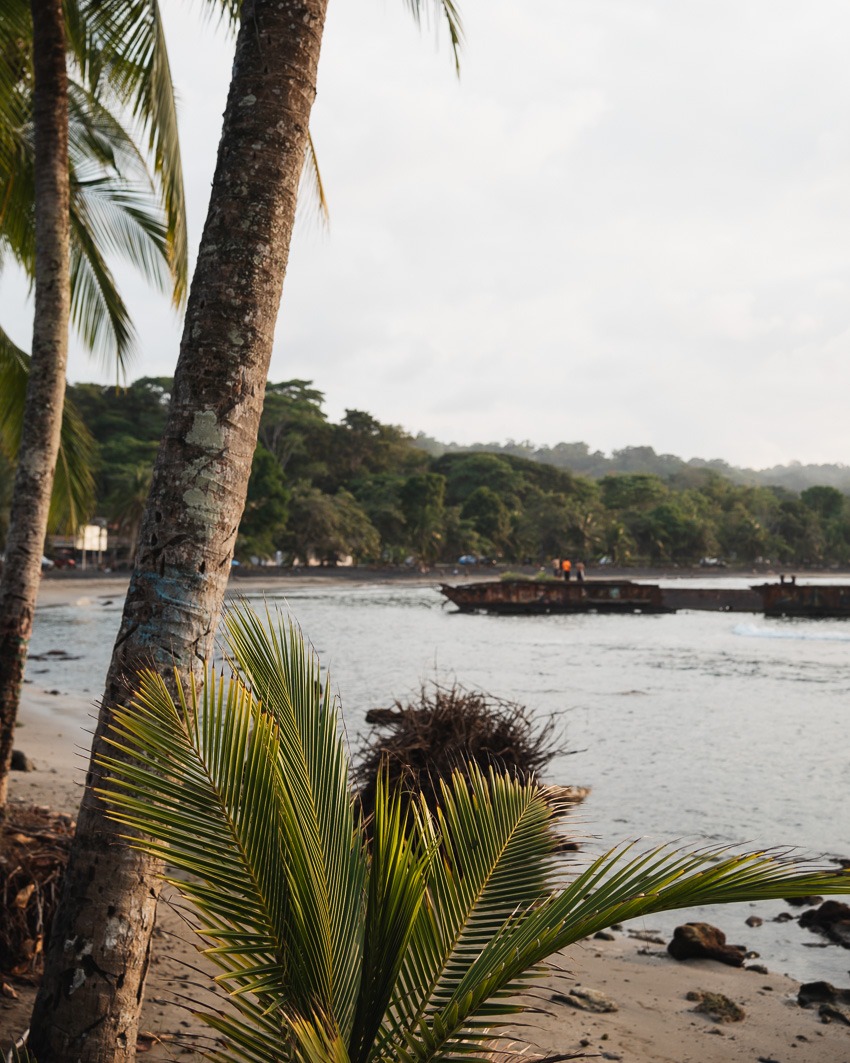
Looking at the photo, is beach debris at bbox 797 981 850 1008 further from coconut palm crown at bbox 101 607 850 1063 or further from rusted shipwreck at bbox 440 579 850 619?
rusted shipwreck at bbox 440 579 850 619

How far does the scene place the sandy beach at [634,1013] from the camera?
4023 mm

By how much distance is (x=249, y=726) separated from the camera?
7.65ft

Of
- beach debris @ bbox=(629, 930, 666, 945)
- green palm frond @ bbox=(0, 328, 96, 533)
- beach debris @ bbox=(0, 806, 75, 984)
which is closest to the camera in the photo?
Answer: beach debris @ bbox=(0, 806, 75, 984)

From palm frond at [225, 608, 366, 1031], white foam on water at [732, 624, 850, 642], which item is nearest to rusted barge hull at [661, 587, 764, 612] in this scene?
white foam on water at [732, 624, 850, 642]

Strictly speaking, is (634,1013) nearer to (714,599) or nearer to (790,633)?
(790,633)

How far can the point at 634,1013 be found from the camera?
4.73 m

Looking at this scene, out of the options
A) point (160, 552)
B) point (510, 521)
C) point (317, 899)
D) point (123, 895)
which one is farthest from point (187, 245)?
point (510, 521)

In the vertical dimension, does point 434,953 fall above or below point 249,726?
below

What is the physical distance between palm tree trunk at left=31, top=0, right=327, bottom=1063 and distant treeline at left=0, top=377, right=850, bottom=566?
54.2 meters

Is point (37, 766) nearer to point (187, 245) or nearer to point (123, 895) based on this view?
point (187, 245)

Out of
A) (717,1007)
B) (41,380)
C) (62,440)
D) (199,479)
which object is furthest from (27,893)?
(62,440)

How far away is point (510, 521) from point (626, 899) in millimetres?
95641

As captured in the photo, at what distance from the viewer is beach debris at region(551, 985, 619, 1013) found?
4.73 meters

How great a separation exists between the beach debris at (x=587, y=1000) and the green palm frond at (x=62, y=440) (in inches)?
292
